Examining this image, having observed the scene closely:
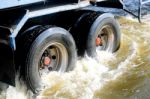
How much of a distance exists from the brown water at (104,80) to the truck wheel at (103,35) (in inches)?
6.9

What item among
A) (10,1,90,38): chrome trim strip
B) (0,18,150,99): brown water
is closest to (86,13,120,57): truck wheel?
(0,18,150,99): brown water

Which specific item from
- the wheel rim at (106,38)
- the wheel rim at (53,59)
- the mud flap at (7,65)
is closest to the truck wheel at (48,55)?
the wheel rim at (53,59)

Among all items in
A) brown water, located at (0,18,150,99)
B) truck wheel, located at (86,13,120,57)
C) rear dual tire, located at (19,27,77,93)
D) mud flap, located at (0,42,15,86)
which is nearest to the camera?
mud flap, located at (0,42,15,86)

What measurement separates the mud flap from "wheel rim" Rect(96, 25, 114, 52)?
103 inches

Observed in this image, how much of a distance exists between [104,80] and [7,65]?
2.10 metres

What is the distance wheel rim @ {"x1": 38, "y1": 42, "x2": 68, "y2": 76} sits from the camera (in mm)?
7367

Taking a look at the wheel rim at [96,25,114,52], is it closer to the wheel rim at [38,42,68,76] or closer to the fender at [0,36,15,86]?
the wheel rim at [38,42,68,76]

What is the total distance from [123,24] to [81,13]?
3410 mm

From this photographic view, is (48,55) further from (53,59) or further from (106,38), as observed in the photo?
(106,38)

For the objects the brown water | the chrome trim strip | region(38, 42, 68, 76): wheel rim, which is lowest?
the brown water

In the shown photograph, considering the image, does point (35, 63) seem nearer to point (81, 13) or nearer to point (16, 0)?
point (16, 0)

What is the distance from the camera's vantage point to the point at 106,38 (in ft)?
29.6

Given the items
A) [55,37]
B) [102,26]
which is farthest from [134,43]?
[55,37]

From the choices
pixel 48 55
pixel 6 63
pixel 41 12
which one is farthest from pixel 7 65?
pixel 41 12
